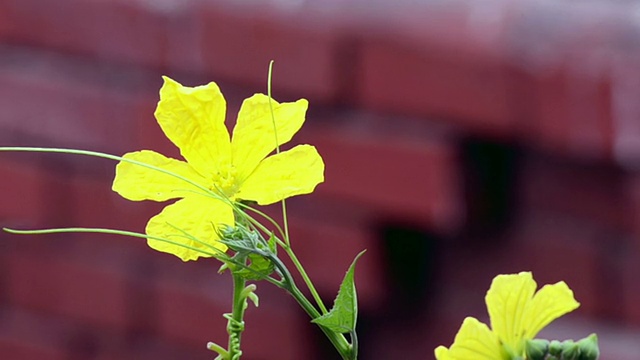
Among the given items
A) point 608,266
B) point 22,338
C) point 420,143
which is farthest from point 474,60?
point 22,338

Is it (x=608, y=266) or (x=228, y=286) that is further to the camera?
(x=228, y=286)

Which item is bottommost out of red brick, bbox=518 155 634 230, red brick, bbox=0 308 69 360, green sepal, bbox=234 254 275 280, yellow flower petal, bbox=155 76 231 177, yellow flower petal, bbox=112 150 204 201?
red brick, bbox=0 308 69 360

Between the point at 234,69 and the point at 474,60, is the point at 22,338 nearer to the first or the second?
the point at 234,69

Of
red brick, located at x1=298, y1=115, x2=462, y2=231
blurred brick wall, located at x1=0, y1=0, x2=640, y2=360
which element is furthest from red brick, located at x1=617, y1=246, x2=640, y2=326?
red brick, located at x1=298, y1=115, x2=462, y2=231

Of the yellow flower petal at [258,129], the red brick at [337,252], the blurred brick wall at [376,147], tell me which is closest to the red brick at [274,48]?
the blurred brick wall at [376,147]

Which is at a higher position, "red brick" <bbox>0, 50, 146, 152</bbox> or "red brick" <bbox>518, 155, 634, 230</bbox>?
"red brick" <bbox>0, 50, 146, 152</bbox>

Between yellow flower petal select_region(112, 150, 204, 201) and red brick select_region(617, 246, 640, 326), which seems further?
red brick select_region(617, 246, 640, 326)

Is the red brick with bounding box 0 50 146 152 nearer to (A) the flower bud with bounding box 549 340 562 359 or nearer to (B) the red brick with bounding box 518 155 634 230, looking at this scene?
(B) the red brick with bounding box 518 155 634 230
